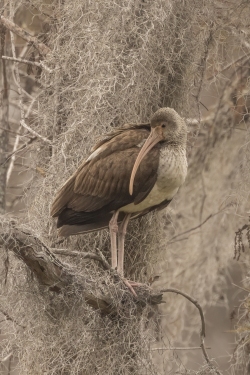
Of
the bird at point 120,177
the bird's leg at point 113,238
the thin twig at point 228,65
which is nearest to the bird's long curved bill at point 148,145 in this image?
the bird at point 120,177

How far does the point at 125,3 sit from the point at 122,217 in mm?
1081

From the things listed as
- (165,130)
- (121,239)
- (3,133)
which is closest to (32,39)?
(3,133)

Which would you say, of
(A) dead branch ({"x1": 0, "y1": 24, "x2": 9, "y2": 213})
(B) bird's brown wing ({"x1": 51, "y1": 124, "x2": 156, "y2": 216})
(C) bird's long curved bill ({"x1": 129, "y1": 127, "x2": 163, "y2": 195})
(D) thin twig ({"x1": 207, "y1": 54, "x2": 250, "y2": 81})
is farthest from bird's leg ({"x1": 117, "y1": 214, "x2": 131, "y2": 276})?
(D) thin twig ({"x1": 207, "y1": 54, "x2": 250, "y2": 81})

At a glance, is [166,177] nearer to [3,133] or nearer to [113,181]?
[113,181]

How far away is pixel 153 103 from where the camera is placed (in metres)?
5.22

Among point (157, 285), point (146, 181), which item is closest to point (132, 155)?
point (146, 181)

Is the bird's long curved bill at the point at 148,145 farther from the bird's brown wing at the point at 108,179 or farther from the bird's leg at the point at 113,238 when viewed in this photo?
the bird's leg at the point at 113,238

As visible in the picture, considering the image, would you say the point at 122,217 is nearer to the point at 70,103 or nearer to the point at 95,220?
the point at 95,220

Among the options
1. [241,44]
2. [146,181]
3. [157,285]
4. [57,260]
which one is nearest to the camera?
[57,260]

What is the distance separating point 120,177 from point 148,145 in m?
0.20

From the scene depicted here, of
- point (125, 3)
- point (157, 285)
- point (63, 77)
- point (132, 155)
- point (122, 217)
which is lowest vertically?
point (157, 285)

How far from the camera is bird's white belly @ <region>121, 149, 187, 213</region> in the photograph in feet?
15.5

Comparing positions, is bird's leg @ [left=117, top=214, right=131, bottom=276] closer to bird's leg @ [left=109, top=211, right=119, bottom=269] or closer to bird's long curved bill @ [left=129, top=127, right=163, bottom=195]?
bird's leg @ [left=109, top=211, right=119, bottom=269]

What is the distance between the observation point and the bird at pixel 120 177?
4.70m
